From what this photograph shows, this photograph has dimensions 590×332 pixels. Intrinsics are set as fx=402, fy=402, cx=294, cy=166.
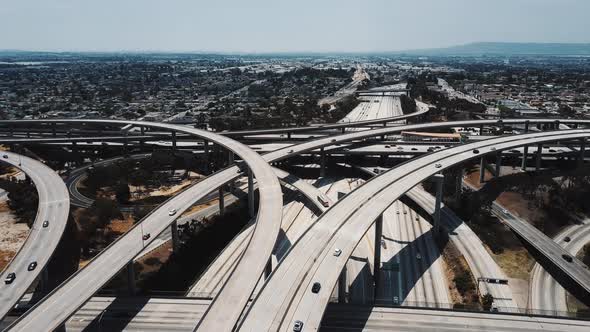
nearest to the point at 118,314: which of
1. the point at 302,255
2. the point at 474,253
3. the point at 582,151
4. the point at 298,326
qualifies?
the point at 302,255

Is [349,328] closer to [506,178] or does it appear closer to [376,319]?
[376,319]

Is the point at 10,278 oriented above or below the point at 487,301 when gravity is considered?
above

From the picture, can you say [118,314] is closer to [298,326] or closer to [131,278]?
[131,278]

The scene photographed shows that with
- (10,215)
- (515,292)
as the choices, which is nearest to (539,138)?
(515,292)

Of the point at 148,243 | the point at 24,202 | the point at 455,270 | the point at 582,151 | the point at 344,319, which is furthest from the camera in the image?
the point at 582,151

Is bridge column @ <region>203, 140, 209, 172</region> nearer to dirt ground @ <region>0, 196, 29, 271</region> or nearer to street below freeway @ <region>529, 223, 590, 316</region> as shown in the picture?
dirt ground @ <region>0, 196, 29, 271</region>

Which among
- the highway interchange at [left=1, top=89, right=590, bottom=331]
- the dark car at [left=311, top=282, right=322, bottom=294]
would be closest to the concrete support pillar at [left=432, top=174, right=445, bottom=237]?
the highway interchange at [left=1, top=89, right=590, bottom=331]

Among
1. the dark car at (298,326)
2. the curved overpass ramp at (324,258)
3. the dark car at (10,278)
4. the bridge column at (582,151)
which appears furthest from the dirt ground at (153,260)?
the bridge column at (582,151)
